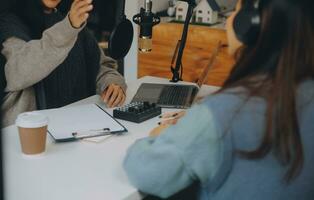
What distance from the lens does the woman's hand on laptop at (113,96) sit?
1696 millimetres

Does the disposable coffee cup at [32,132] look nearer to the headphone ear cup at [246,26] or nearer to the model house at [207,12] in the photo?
the headphone ear cup at [246,26]

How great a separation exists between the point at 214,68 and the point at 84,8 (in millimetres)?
1441

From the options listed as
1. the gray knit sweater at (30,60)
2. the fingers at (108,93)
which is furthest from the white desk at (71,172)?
the fingers at (108,93)

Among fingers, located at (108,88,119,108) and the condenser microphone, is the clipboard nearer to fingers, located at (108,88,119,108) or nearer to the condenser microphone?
fingers, located at (108,88,119,108)

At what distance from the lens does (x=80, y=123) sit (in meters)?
1.44

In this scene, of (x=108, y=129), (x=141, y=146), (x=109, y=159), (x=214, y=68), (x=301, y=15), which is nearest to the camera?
(x=301, y=15)

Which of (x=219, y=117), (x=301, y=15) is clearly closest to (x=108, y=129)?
(x=219, y=117)

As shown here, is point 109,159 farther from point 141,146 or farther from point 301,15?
point 301,15

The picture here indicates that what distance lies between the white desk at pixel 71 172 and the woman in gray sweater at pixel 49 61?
232 mm

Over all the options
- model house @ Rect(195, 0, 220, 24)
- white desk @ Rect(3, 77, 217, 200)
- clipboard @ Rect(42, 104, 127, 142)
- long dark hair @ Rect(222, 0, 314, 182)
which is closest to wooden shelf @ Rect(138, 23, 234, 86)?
model house @ Rect(195, 0, 220, 24)

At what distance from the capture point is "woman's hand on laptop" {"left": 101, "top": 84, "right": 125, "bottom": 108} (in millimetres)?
1696

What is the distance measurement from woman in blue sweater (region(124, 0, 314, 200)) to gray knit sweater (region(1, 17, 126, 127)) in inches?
24.3

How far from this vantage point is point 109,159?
125 cm

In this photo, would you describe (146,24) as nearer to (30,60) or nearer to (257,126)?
(30,60)
